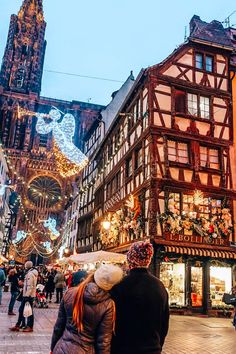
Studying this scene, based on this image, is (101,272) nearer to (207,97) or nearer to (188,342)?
(188,342)

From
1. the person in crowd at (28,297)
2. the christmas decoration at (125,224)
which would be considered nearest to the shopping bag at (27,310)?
the person in crowd at (28,297)

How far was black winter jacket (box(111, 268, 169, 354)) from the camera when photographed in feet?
9.16

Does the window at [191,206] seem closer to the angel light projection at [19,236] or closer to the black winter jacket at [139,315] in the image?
the black winter jacket at [139,315]

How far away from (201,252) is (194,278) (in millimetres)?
1344

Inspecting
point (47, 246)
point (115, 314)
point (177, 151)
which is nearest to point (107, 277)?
point (115, 314)

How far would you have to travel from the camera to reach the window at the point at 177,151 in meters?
17.7

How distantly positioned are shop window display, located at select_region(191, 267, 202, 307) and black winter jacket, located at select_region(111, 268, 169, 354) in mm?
14220

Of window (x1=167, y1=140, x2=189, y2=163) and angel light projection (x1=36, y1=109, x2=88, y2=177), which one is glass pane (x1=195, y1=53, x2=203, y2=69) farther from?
angel light projection (x1=36, y1=109, x2=88, y2=177)

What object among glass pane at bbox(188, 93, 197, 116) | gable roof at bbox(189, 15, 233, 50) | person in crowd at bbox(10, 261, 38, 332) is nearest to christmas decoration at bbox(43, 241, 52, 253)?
glass pane at bbox(188, 93, 197, 116)

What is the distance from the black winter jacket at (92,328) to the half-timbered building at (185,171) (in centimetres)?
1301

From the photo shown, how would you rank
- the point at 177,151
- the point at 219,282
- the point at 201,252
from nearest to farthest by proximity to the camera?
the point at 201,252, the point at 219,282, the point at 177,151

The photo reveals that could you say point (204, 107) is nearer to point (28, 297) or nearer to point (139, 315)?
point (28, 297)

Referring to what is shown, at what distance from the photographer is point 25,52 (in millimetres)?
69125

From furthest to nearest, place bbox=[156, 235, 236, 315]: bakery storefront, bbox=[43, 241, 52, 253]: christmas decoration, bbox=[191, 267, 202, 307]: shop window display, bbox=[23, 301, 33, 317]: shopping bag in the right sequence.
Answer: bbox=[43, 241, 52, 253]: christmas decoration < bbox=[191, 267, 202, 307]: shop window display < bbox=[156, 235, 236, 315]: bakery storefront < bbox=[23, 301, 33, 317]: shopping bag
